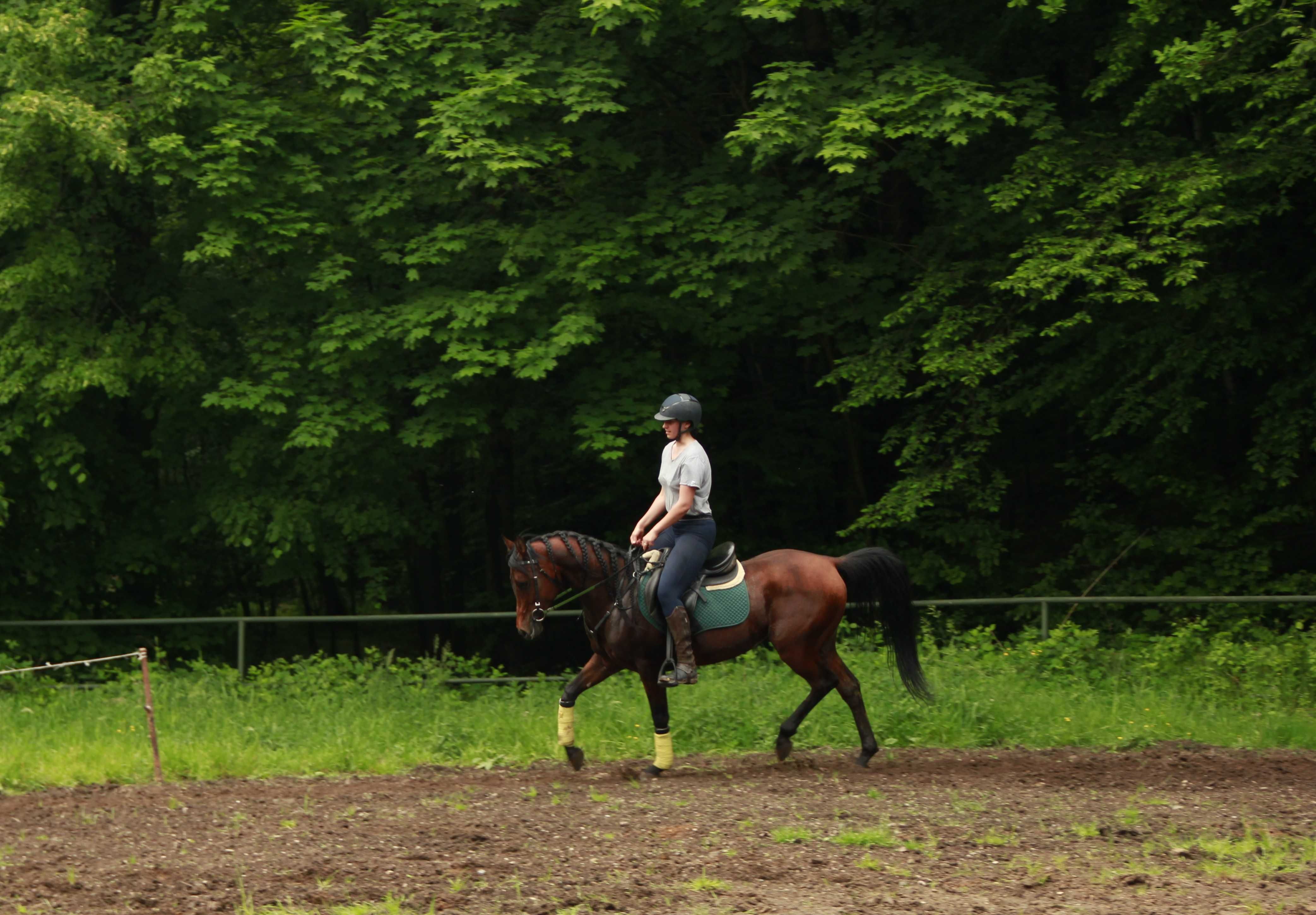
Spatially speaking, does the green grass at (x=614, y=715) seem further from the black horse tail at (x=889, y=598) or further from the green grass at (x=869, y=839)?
the green grass at (x=869, y=839)

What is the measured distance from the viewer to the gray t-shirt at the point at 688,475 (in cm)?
979

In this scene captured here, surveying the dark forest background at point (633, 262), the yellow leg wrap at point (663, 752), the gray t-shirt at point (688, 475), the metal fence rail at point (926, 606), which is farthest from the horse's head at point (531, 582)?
the dark forest background at point (633, 262)

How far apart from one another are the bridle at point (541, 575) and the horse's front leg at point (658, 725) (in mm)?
524

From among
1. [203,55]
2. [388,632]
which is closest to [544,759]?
[203,55]

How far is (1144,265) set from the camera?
13719 millimetres

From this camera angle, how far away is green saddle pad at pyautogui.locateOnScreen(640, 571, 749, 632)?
10.1 metres

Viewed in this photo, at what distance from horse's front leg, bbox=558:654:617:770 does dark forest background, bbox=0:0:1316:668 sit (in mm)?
4923

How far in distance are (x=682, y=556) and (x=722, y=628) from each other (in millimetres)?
644

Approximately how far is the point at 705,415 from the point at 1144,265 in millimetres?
6658

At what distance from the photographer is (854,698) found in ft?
33.9

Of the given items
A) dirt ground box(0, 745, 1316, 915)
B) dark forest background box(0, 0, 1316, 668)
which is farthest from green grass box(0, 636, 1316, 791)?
dark forest background box(0, 0, 1316, 668)

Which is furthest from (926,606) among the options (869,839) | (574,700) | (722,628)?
(869,839)

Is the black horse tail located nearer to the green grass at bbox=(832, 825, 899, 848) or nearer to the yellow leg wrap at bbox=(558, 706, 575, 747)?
the yellow leg wrap at bbox=(558, 706, 575, 747)

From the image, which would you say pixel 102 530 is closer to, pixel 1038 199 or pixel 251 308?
pixel 251 308
